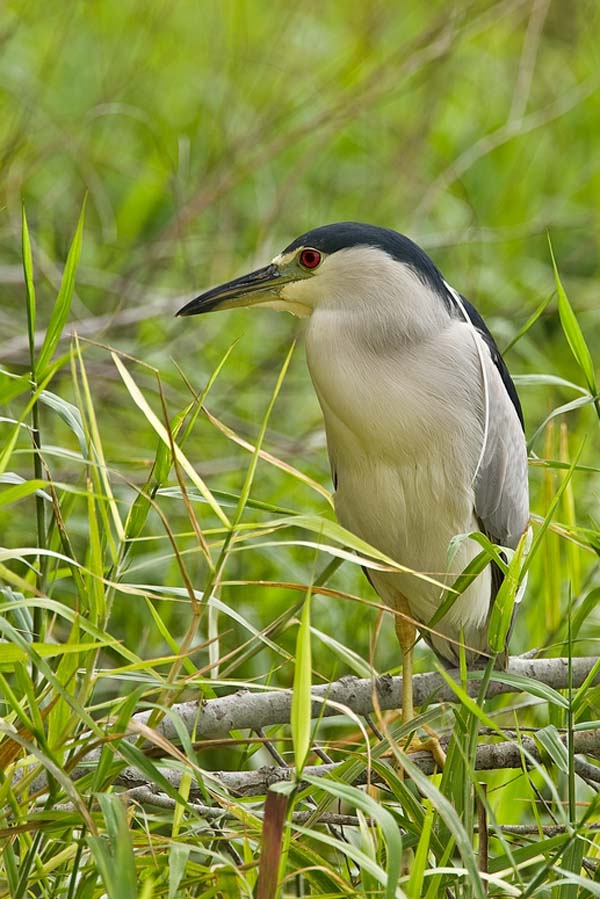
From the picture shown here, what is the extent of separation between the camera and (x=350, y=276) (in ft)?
6.79

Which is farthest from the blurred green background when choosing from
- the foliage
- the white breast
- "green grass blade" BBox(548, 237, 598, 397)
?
"green grass blade" BBox(548, 237, 598, 397)

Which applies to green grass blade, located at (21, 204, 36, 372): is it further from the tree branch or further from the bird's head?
the bird's head

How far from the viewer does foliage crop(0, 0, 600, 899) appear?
1309 mm

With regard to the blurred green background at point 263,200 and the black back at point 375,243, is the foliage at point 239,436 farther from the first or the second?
the black back at point 375,243

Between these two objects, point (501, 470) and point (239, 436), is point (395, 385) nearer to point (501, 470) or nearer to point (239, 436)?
point (501, 470)

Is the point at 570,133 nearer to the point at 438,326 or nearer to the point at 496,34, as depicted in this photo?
the point at 496,34

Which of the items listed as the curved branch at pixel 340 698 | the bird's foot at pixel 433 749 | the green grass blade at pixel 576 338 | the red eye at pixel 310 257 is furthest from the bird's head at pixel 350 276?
the bird's foot at pixel 433 749

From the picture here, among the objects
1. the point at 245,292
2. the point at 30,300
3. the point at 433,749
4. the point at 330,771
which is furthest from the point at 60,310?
the point at 433,749

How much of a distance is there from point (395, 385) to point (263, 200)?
2.45 meters

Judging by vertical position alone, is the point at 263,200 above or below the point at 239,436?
above

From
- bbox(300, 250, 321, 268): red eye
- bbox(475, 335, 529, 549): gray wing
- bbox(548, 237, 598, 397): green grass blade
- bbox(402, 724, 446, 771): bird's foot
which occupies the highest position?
bbox(300, 250, 321, 268): red eye

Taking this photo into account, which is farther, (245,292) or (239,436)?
(239,436)

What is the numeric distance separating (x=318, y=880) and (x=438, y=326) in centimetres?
100

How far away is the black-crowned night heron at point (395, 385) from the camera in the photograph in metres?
1.99
